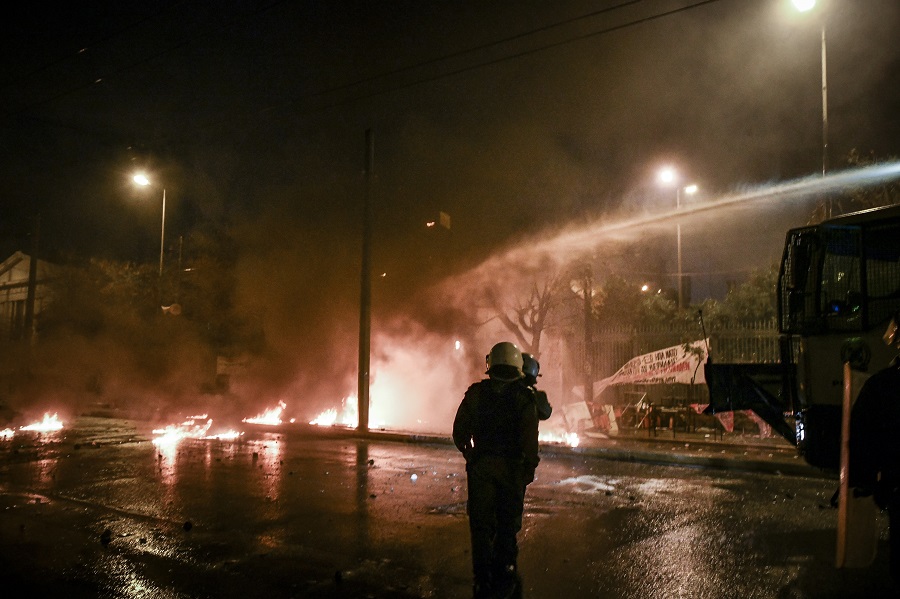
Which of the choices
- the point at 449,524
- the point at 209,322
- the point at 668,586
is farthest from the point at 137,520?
the point at 209,322

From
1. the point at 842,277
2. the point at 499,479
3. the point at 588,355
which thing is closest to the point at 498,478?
the point at 499,479

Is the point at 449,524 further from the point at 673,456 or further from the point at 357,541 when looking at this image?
the point at 673,456

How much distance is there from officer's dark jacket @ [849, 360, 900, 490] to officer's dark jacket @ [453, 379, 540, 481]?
73.4 inches

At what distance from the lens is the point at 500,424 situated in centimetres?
452

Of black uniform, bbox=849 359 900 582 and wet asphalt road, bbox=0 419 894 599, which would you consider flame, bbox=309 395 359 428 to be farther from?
black uniform, bbox=849 359 900 582

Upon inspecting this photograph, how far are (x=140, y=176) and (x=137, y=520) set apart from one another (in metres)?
16.2

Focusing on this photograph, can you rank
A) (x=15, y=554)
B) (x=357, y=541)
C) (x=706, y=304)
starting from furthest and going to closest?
(x=706, y=304) → (x=357, y=541) → (x=15, y=554)

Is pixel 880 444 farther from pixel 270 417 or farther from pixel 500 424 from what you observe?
pixel 270 417

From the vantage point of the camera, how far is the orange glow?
18.4 meters

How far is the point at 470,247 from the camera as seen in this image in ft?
67.4

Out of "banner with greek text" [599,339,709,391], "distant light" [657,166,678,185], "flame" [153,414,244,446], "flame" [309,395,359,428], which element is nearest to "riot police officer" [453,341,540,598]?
"banner with greek text" [599,339,709,391]

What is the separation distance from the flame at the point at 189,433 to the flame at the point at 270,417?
1.16m

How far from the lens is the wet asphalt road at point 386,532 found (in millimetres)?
4824

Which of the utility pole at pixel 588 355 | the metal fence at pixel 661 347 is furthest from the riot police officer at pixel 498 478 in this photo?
the utility pole at pixel 588 355
